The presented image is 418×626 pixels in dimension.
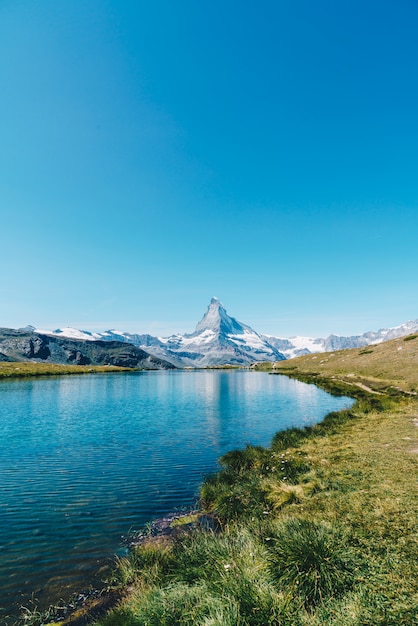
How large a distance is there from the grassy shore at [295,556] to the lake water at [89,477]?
295cm

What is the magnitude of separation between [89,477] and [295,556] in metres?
21.6

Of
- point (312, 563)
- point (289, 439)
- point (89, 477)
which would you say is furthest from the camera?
point (289, 439)

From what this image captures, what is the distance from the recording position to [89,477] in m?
26.3

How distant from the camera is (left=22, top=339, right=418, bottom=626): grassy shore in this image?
26.9 ft

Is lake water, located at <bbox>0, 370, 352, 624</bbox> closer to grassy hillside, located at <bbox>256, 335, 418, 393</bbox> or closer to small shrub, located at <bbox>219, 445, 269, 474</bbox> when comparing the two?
small shrub, located at <bbox>219, 445, 269, 474</bbox>

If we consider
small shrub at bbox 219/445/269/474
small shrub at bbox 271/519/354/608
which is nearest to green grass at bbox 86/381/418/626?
small shrub at bbox 271/519/354/608

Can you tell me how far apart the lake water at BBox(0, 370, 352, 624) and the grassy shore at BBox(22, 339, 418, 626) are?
2.95m

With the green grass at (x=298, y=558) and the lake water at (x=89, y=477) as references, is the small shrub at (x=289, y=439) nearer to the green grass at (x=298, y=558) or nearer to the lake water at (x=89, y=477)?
the lake water at (x=89, y=477)

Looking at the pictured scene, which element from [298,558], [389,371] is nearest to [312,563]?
[298,558]

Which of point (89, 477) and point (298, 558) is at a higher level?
point (298, 558)

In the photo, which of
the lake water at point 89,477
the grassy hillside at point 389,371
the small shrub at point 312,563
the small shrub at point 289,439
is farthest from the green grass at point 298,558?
the grassy hillside at point 389,371

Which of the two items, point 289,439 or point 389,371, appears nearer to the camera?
point 289,439

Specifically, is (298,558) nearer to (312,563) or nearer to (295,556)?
(295,556)

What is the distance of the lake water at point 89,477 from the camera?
14.6 m
